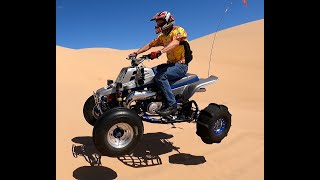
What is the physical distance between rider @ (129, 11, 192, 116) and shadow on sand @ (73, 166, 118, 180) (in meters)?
1.35

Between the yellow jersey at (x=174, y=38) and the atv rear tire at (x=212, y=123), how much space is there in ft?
3.65

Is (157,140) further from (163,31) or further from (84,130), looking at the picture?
(163,31)

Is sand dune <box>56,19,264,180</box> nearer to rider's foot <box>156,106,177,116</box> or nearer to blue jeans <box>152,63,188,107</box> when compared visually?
rider's foot <box>156,106,177,116</box>

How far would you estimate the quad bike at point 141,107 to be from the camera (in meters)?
5.11

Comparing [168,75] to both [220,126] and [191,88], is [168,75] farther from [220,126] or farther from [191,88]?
[220,126]

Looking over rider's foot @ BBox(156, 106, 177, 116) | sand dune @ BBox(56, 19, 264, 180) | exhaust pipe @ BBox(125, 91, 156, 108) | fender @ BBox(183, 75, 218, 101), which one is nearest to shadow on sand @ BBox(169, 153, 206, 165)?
sand dune @ BBox(56, 19, 264, 180)

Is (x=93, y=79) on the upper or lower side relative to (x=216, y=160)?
upper

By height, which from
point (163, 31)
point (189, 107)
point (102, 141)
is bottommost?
point (102, 141)

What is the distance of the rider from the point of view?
5.89 meters

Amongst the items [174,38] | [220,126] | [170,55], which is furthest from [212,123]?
[174,38]

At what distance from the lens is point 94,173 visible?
16.8 ft

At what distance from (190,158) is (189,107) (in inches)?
40.0
